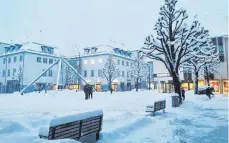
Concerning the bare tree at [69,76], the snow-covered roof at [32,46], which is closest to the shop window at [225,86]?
the bare tree at [69,76]

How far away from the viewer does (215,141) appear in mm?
7492

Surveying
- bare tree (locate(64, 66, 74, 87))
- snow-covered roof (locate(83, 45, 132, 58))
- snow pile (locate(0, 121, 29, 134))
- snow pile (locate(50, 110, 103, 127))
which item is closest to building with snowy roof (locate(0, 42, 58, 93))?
bare tree (locate(64, 66, 74, 87))

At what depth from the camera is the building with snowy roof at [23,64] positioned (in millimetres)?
56638

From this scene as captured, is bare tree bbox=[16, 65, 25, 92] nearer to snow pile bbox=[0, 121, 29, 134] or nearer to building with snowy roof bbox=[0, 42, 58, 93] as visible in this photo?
building with snowy roof bbox=[0, 42, 58, 93]

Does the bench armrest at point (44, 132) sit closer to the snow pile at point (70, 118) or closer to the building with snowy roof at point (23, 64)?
the snow pile at point (70, 118)

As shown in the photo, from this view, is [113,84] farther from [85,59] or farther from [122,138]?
[122,138]

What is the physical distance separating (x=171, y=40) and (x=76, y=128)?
53.7 ft

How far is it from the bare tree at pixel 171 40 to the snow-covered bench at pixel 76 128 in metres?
14.2

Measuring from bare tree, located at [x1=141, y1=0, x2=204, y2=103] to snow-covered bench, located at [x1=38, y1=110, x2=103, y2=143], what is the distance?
14198mm

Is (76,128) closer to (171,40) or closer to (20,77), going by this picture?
(171,40)

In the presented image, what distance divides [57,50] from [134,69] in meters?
25.8

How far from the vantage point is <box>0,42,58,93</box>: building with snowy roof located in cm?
5664

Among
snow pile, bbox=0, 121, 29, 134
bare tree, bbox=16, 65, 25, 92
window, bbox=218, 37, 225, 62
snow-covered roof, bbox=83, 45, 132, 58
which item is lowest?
snow pile, bbox=0, 121, 29, 134

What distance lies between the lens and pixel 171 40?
2072 centimetres
